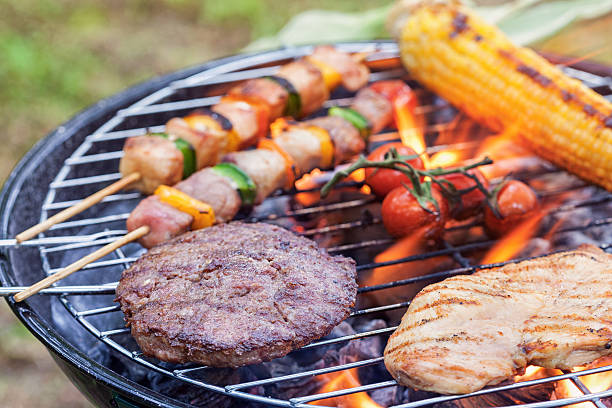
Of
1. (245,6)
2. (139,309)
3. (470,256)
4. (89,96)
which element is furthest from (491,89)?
(245,6)

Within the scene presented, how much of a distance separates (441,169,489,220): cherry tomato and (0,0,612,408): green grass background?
249cm

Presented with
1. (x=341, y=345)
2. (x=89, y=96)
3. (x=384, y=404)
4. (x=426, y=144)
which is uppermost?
(x=89, y=96)

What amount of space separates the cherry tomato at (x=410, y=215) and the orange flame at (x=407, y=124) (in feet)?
3.14

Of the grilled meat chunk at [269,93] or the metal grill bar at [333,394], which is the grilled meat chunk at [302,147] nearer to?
the grilled meat chunk at [269,93]

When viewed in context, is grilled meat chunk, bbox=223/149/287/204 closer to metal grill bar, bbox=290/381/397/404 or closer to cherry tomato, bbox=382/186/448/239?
cherry tomato, bbox=382/186/448/239

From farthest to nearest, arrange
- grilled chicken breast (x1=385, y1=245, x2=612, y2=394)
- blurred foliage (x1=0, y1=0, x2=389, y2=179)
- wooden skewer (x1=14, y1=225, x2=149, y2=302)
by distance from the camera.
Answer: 1. blurred foliage (x1=0, y1=0, x2=389, y2=179)
2. wooden skewer (x1=14, y1=225, x2=149, y2=302)
3. grilled chicken breast (x1=385, y1=245, x2=612, y2=394)

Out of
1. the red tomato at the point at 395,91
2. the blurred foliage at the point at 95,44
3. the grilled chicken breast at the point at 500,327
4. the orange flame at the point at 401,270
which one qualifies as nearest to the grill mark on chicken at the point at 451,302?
the grilled chicken breast at the point at 500,327

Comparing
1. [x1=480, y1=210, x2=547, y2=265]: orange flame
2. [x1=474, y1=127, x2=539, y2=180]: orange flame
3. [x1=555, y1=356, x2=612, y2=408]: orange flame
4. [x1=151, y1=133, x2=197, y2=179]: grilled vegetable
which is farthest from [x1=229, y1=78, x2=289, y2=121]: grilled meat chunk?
[x1=555, y1=356, x2=612, y2=408]: orange flame

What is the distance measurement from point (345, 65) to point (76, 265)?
2446 millimetres

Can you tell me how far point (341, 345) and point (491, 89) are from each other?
6.18 ft

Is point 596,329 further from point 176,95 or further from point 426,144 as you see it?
point 176,95

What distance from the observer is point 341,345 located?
2824 millimetres

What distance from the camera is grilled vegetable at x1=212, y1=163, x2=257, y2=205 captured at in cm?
320

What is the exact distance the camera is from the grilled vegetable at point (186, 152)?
333 cm
